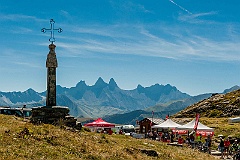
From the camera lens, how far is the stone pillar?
33406mm

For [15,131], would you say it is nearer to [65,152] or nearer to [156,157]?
[65,152]

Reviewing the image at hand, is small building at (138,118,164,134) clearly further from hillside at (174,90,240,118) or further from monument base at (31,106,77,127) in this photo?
monument base at (31,106,77,127)

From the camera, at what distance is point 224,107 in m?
114

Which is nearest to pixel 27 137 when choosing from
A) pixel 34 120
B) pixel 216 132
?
pixel 34 120

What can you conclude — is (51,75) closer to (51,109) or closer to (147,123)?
(51,109)

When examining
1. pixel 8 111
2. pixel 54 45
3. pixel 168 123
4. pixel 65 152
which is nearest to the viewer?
pixel 65 152

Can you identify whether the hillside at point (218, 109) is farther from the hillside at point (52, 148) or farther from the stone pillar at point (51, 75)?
the hillside at point (52, 148)

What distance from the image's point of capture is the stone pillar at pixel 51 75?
33406 millimetres

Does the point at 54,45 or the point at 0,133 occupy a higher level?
the point at 54,45

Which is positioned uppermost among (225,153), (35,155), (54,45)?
(54,45)

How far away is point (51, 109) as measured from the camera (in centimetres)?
3225

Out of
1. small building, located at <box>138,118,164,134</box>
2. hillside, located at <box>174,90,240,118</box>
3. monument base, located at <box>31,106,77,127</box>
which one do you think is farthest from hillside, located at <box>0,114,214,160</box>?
hillside, located at <box>174,90,240,118</box>

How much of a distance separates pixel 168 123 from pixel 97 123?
1019cm

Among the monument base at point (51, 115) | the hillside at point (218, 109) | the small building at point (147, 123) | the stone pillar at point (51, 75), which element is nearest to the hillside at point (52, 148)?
the monument base at point (51, 115)
